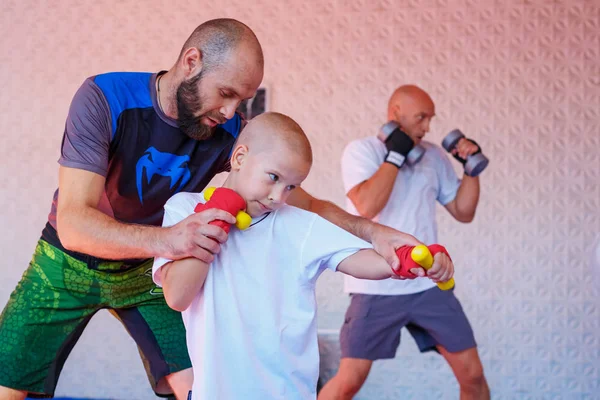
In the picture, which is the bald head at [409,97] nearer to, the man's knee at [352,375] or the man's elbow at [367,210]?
the man's elbow at [367,210]

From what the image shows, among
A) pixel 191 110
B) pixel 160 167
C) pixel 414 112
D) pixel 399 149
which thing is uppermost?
pixel 414 112

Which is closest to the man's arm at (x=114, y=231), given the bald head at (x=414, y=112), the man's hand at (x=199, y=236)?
the man's hand at (x=199, y=236)

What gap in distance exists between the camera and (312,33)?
4.44 meters

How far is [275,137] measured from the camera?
6.27 ft

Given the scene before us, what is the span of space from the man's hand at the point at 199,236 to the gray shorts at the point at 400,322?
173cm

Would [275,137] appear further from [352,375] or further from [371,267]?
[352,375]

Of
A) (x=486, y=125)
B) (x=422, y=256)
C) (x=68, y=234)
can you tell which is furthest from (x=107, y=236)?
(x=486, y=125)

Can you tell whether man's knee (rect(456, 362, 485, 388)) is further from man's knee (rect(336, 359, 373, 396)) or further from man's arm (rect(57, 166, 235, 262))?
man's arm (rect(57, 166, 235, 262))

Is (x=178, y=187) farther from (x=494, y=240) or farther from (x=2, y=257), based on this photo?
(x=2, y=257)

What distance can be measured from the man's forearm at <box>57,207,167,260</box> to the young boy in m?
0.06

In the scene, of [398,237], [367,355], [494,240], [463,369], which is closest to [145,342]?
[398,237]

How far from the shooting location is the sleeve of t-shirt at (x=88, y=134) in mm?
2033

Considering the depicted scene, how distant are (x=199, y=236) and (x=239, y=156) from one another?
329mm

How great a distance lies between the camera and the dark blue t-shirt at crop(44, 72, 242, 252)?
2064 mm
